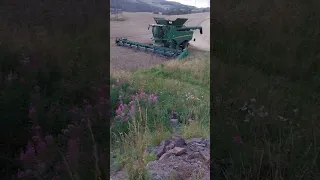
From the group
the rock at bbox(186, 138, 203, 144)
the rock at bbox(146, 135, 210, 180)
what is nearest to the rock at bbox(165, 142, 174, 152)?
the rock at bbox(146, 135, 210, 180)

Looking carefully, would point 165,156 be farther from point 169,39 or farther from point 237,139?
point 169,39

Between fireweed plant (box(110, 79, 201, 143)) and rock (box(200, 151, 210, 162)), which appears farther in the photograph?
fireweed plant (box(110, 79, 201, 143))

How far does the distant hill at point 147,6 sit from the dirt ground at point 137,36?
0.05 meters

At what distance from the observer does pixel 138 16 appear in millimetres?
2270

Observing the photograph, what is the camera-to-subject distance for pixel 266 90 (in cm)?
215

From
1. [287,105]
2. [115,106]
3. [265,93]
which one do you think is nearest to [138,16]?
[115,106]

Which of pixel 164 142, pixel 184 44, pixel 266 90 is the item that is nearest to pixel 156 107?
pixel 164 142

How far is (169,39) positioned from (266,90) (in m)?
1.19

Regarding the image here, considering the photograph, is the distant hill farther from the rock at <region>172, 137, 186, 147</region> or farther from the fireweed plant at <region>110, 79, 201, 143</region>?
the rock at <region>172, 137, 186, 147</region>

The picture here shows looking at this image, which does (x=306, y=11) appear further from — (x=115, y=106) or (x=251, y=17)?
(x=115, y=106)

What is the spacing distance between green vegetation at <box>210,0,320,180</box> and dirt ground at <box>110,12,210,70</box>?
0.20 metres

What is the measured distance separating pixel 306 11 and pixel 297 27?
122 mm

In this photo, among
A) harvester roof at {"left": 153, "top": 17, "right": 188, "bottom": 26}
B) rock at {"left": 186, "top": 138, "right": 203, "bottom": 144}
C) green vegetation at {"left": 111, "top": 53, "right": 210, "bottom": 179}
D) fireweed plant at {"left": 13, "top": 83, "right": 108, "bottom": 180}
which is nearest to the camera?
fireweed plant at {"left": 13, "top": 83, "right": 108, "bottom": 180}

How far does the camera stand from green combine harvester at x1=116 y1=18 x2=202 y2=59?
2.63 meters
